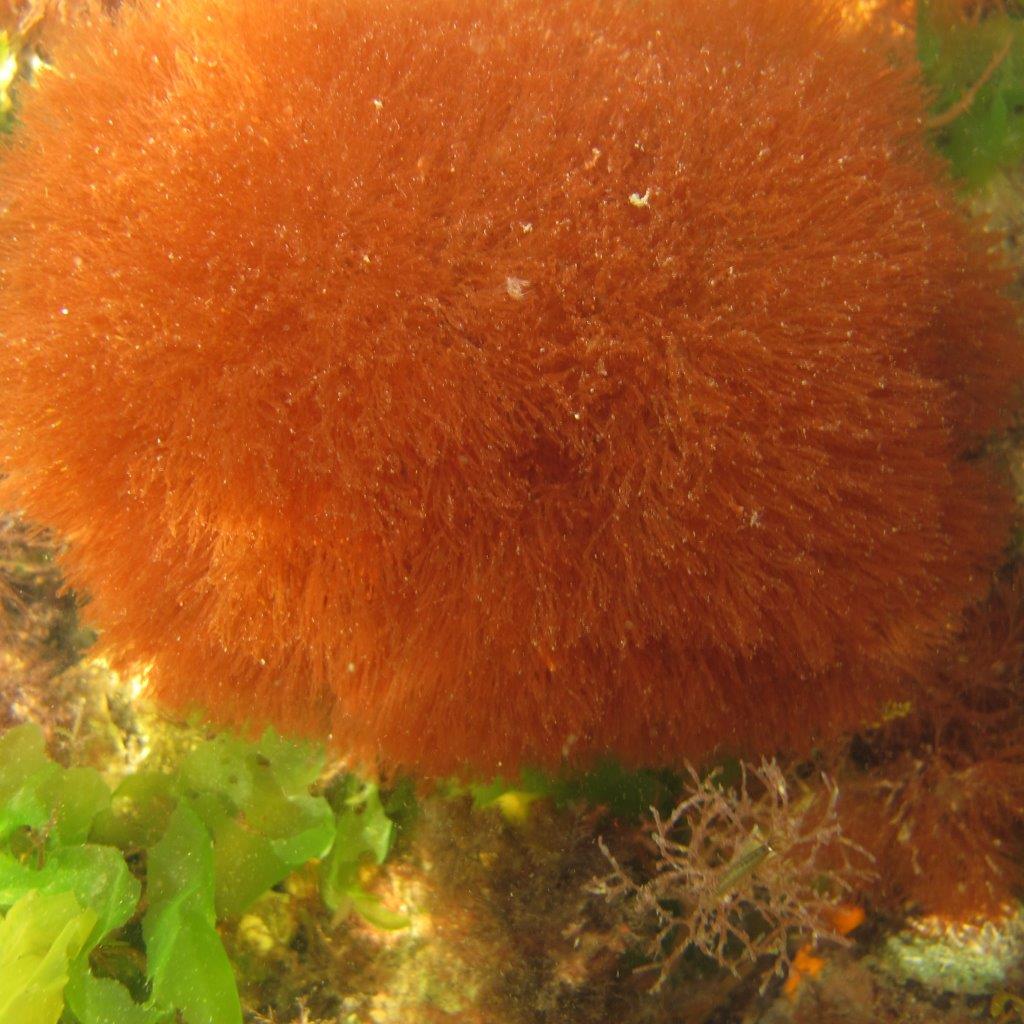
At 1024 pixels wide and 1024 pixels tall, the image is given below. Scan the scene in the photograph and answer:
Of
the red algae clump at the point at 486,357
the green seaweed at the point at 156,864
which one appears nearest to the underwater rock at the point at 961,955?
the red algae clump at the point at 486,357

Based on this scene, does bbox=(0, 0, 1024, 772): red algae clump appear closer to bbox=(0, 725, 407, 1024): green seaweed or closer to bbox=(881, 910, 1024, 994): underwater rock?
bbox=(0, 725, 407, 1024): green seaweed

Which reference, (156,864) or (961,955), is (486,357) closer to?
(156,864)

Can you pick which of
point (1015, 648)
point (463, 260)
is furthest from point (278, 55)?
point (1015, 648)

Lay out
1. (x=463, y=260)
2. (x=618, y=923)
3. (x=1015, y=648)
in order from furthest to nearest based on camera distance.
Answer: (x=1015, y=648) → (x=618, y=923) → (x=463, y=260)

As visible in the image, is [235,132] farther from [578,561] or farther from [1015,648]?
[1015,648]

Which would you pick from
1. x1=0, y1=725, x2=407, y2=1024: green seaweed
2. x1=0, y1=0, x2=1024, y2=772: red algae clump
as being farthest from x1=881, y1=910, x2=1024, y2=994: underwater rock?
x1=0, y1=725, x2=407, y2=1024: green seaweed

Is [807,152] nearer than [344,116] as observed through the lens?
No

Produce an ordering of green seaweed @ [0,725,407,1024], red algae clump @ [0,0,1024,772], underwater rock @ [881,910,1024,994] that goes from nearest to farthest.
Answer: red algae clump @ [0,0,1024,772]
green seaweed @ [0,725,407,1024]
underwater rock @ [881,910,1024,994]

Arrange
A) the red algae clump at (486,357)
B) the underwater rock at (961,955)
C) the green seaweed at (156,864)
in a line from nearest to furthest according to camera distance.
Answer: the red algae clump at (486,357) < the green seaweed at (156,864) < the underwater rock at (961,955)

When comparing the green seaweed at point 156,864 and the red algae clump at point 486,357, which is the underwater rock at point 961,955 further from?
the green seaweed at point 156,864
